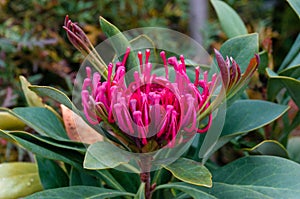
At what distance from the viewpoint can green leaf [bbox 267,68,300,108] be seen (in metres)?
0.65

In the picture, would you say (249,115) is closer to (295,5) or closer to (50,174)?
(295,5)

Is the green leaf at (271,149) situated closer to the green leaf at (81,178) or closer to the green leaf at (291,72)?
the green leaf at (291,72)

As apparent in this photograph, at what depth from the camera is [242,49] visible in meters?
0.67

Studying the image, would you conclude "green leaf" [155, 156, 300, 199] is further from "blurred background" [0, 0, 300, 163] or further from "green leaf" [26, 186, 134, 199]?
"blurred background" [0, 0, 300, 163]

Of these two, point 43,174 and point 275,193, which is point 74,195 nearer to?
point 43,174

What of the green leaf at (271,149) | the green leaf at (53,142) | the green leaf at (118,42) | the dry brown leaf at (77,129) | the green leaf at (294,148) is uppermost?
the green leaf at (118,42)

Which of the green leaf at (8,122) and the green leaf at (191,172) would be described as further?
the green leaf at (8,122)

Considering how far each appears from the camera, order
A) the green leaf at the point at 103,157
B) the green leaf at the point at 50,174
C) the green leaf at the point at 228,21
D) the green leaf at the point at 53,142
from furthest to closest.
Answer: the green leaf at the point at 228,21 < the green leaf at the point at 50,174 < the green leaf at the point at 53,142 < the green leaf at the point at 103,157

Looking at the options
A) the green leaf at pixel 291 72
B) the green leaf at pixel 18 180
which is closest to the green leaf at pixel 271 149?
the green leaf at pixel 291 72

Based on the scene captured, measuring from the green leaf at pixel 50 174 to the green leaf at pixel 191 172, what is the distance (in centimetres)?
24

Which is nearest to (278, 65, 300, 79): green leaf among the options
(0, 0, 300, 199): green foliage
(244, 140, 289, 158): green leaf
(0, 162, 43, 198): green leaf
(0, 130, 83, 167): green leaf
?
(0, 0, 300, 199): green foliage

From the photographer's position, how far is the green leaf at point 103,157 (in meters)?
0.50

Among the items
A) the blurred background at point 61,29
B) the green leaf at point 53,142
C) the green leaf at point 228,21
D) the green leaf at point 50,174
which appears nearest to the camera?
the green leaf at point 53,142

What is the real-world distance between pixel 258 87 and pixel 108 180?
0.41m
